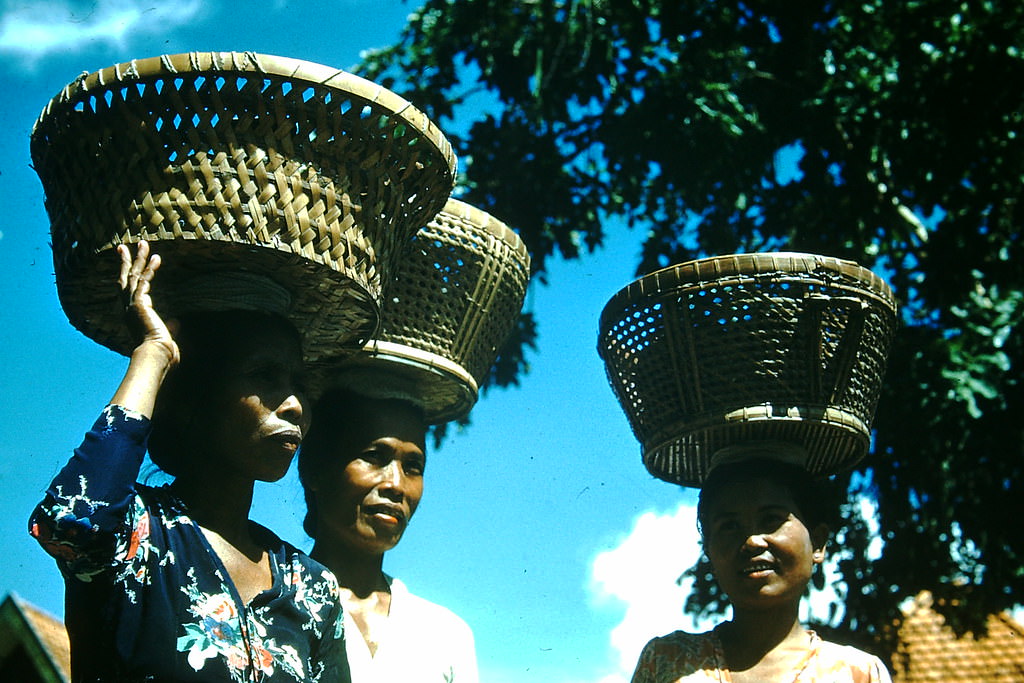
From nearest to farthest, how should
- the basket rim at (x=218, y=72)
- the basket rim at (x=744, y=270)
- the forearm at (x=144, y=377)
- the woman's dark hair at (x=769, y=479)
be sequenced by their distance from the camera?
the forearm at (x=144, y=377) < the basket rim at (x=218, y=72) < the basket rim at (x=744, y=270) < the woman's dark hair at (x=769, y=479)

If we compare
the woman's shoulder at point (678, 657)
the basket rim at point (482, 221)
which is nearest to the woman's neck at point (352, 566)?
the woman's shoulder at point (678, 657)

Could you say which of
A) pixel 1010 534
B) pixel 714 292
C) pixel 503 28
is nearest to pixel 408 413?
pixel 714 292

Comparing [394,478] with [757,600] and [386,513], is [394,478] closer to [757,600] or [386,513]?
[386,513]

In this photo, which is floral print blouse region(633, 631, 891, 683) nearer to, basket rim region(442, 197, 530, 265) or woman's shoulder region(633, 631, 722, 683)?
woman's shoulder region(633, 631, 722, 683)

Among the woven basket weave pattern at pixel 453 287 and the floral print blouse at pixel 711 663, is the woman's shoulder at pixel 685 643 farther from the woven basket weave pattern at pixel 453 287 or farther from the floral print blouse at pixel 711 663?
the woven basket weave pattern at pixel 453 287

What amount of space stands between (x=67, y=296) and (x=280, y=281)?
48 cm

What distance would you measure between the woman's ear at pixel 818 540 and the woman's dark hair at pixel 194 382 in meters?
1.89

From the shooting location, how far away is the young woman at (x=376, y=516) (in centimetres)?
286

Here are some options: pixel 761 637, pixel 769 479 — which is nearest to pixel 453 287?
pixel 769 479

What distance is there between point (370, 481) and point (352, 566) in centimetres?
26

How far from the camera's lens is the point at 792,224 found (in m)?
6.86

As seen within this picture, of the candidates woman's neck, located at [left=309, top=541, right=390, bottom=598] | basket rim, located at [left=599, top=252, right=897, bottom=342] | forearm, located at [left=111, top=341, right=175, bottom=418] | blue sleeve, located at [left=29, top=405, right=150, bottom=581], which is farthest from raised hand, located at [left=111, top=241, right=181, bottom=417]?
basket rim, located at [left=599, top=252, right=897, bottom=342]

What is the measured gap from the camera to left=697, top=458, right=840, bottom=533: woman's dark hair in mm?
3094

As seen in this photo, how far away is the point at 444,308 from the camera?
112 inches
